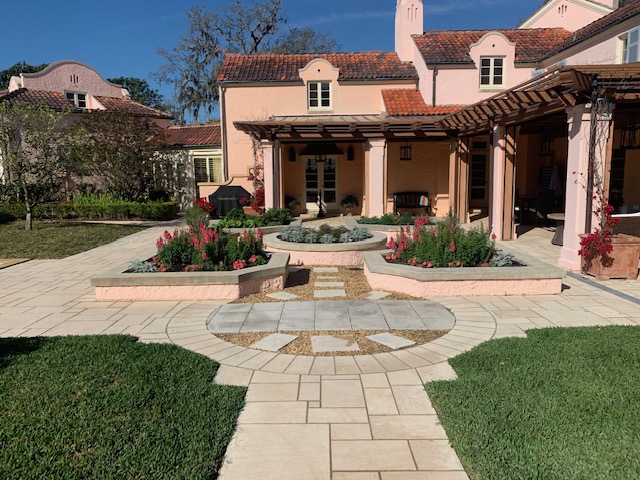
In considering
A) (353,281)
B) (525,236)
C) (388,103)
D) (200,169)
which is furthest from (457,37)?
(353,281)

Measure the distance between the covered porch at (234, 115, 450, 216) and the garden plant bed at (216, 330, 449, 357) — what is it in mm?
11057

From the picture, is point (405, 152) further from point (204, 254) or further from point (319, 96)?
point (204, 254)

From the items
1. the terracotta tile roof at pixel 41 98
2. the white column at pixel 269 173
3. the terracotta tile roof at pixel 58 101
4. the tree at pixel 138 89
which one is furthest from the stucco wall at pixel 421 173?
the tree at pixel 138 89

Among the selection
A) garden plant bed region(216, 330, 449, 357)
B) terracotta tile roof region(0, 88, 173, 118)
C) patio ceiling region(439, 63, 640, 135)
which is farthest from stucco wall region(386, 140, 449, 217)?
garden plant bed region(216, 330, 449, 357)

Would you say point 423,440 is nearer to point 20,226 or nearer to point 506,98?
point 506,98

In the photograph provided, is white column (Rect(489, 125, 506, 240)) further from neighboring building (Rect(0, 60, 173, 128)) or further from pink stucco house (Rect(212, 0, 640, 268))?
neighboring building (Rect(0, 60, 173, 128))

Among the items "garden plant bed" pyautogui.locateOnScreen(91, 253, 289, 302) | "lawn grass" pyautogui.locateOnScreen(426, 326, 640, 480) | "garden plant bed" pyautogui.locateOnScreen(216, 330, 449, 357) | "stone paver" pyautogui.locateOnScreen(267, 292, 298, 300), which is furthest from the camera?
"stone paver" pyautogui.locateOnScreen(267, 292, 298, 300)

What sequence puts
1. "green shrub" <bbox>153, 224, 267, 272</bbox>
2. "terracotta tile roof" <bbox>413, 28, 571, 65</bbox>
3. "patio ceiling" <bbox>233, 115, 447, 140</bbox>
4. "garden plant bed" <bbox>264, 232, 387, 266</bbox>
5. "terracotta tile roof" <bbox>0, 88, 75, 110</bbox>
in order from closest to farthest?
"green shrub" <bbox>153, 224, 267, 272</bbox>
"garden plant bed" <bbox>264, 232, 387, 266</bbox>
"patio ceiling" <bbox>233, 115, 447, 140</bbox>
"terracotta tile roof" <bbox>413, 28, 571, 65</bbox>
"terracotta tile roof" <bbox>0, 88, 75, 110</bbox>

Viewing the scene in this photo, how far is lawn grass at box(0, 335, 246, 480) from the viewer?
287cm

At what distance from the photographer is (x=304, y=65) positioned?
20312mm

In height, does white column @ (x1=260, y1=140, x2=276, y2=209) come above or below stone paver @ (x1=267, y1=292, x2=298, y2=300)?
above

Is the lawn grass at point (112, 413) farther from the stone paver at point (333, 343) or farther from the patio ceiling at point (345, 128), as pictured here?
the patio ceiling at point (345, 128)

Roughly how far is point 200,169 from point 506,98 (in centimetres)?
1659

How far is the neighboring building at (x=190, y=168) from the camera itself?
2280cm
